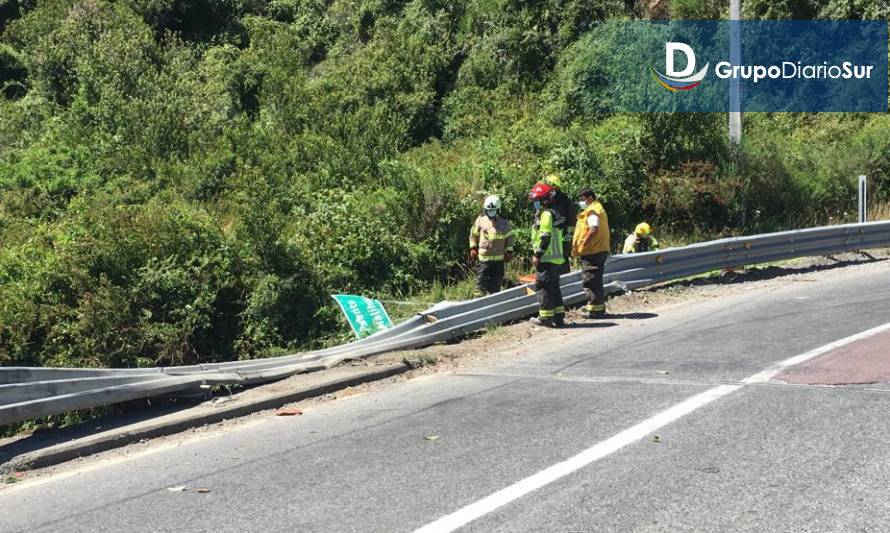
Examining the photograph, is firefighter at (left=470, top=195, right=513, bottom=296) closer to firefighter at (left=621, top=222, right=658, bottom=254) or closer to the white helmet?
the white helmet

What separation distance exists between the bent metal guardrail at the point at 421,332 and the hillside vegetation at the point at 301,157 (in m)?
1.63

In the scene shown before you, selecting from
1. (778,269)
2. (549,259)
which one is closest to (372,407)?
(549,259)

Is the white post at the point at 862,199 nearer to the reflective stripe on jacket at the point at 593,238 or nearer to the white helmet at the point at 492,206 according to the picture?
the reflective stripe on jacket at the point at 593,238

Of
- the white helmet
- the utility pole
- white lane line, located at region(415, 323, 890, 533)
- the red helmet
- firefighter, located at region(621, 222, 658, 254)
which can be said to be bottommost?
white lane line, located at region(415, 323, 890, 533)

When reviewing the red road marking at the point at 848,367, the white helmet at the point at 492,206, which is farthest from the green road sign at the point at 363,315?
the red road marking at the point at 848,367

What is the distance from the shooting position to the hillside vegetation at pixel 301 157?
37.8ft

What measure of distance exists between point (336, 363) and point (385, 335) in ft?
2.76

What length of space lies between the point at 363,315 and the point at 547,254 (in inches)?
97.8

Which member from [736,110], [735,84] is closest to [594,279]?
[735,84]

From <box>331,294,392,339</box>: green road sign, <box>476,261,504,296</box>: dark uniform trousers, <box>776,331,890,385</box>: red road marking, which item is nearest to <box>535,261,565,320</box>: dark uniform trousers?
<box>476,261,504,296</box>: dark uniform trousers

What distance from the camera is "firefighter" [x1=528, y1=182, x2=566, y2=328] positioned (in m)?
11.7

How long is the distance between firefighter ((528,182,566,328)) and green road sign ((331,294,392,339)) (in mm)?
2081

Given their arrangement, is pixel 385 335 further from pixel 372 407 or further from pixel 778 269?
pixel 778 269

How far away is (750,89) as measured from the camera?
91.4ft
